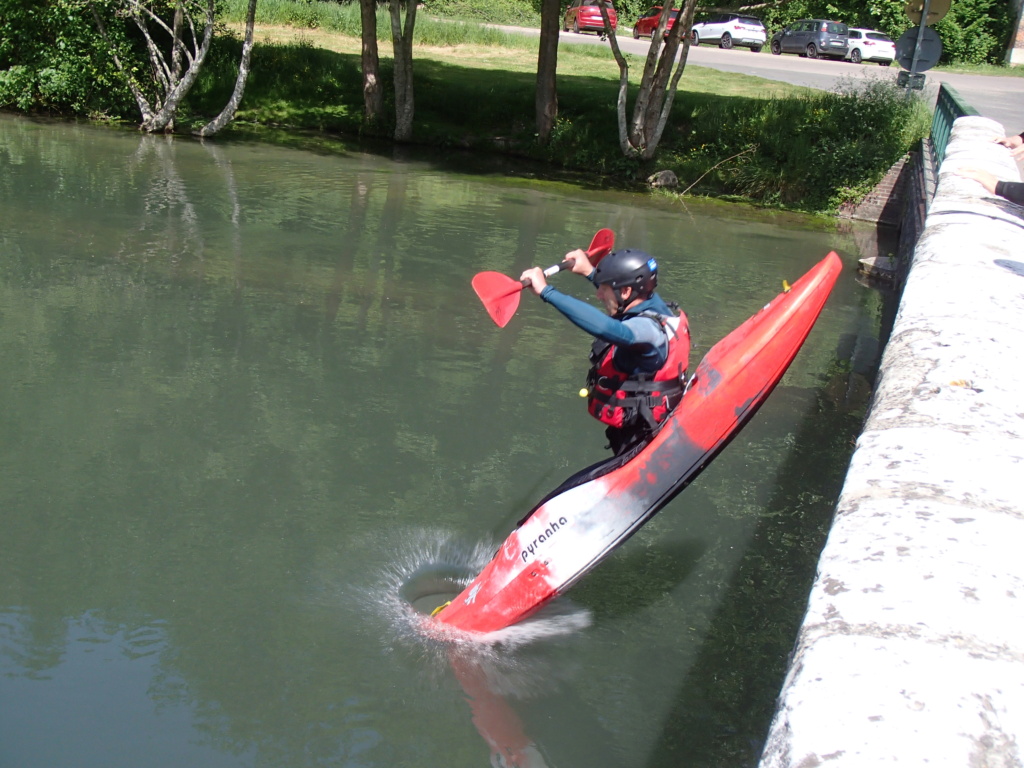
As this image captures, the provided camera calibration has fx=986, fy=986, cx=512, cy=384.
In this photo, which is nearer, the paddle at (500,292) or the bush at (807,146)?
the paddle at (500,292)

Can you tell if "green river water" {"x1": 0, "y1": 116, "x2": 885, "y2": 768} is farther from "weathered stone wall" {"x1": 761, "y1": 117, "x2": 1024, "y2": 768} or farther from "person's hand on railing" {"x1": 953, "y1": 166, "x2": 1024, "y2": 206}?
"person's hand on railing" {"x1": 953, "y1": 166, "x2": 1024, "y2": 206}

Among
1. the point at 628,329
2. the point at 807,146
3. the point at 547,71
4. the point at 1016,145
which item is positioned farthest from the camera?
the point at 547,71

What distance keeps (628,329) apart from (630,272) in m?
0.32

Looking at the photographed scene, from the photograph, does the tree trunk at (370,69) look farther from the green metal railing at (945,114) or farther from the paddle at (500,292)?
the paddle at (500,292)

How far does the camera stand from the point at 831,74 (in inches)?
1046

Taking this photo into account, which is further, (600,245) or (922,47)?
(922,47)

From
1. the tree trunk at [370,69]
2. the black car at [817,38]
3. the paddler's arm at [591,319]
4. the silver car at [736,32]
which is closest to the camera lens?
the paddler's arm at [591,319]

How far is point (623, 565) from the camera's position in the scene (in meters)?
5.75

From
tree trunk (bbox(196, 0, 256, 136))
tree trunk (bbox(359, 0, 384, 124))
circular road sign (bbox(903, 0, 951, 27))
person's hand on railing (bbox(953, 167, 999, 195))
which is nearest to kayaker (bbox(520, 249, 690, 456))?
person's hand on railing (bbox(953, 167, 999, 195))

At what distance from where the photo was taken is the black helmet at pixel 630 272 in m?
4.55

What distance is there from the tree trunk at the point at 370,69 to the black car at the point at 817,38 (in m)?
16.6

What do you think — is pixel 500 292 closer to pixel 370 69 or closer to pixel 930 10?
pixel 930 10

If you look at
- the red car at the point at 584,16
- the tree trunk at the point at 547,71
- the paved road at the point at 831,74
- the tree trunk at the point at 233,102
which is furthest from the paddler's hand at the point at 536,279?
the red car at the point at 584,16

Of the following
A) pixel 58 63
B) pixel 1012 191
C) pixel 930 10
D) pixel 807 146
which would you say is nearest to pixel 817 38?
pixel 807 146
